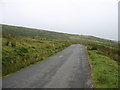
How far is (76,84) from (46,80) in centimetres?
197

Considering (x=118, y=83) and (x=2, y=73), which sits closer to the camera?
(x=118, y=83)

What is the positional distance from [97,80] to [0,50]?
11.6 m

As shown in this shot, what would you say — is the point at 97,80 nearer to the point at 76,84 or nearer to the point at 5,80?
the point at 76,84

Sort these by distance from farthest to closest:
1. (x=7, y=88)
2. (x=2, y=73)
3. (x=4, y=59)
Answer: (x=4, y=59) → (x=2, y=73) → (x=7, y=88)

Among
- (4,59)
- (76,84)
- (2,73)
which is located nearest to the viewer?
(76,84)

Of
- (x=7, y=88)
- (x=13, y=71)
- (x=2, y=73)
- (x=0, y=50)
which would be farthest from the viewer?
(x=0, y=50)

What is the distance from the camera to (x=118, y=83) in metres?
8.06

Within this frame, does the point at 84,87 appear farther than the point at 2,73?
No

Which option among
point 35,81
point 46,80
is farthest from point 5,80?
point 46,80

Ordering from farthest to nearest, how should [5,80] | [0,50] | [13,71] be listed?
[0,50] < [13,71] < [5,80]

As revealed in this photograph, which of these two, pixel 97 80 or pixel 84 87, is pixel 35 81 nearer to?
pixel 84 87

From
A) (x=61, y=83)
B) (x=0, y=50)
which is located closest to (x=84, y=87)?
(x=61, y=83)

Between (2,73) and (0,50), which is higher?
(0,50)

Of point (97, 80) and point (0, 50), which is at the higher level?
point (0, 50)
